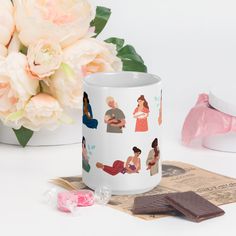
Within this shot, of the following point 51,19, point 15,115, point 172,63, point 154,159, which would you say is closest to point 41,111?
point 15,115

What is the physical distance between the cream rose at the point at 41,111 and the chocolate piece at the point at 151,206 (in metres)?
0.30

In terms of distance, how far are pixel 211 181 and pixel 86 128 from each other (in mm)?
211

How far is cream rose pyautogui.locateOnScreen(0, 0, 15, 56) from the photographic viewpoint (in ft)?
4.71

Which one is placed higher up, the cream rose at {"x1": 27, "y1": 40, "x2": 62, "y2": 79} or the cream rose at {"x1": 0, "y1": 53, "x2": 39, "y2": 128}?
the cream rose at {"x1": 27, "y1": 40, "x2": 62, "y2": 79}

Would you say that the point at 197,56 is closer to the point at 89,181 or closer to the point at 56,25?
the point at 56,25

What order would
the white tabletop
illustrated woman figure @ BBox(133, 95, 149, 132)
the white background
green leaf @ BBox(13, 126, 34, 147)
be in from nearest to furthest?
the white tabletop → illustrated woman figure @ BBox(133, 95, 149, 132) → the white background → green leaf @ BBox(13, 126, 34, 147)

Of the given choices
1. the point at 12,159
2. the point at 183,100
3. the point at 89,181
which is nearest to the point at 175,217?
the point at 89,181

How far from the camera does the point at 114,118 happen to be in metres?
1.20

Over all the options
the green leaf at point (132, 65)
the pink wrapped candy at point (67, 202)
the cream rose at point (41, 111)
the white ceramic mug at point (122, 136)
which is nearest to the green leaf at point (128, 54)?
the green leaf at point (132, 65)

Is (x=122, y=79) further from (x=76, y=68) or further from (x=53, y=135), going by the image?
(x=53, y=135)

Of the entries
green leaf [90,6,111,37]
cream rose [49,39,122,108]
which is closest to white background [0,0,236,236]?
cream rose [49,39,122,108]

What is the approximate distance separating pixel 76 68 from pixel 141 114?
0.26 metres

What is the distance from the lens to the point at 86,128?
1.23m

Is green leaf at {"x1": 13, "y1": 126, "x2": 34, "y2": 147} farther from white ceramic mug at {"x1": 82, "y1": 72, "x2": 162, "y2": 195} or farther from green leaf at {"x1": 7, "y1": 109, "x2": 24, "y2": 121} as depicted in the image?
white ceramic mug at {"x1": 82, "y1": 72, "x2": 162, "y2": 195}
